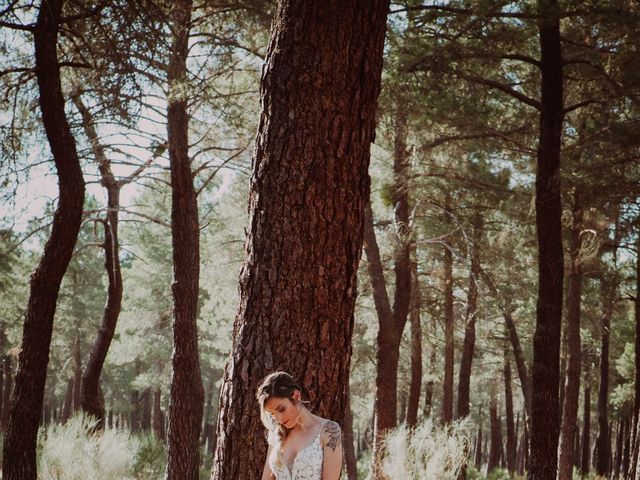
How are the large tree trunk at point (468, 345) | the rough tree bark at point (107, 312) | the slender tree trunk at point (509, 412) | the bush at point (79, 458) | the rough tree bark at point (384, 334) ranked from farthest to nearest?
the slender tree trunk at point (509, 412) → the large tree trunk at point (468, 345) → the rough tree bark at point (107, 312) → the rough tree bark at point (384, 334) → the bush at point (79, 458)

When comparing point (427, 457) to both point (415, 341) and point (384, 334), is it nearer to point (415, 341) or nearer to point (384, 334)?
point (384, 334)

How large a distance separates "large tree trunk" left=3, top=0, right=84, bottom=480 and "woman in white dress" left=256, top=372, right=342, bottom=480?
5.10 meters

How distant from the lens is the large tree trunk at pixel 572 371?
1556 centimetres

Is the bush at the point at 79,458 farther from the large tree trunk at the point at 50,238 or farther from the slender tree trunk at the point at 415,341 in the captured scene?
the slender tree trunk at the point at 415,341

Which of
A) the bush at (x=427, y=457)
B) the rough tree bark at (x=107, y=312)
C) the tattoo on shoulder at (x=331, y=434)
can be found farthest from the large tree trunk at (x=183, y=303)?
the tattoo on shoulder at (x=331, y=434)

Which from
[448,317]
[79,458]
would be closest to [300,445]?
[79,458]

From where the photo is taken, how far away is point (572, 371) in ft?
53.8

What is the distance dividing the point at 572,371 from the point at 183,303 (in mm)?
10197

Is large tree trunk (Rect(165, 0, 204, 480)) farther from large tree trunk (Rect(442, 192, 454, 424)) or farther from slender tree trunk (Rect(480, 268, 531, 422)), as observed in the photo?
large tree trunk (Rect(442, 192, 454, 424))

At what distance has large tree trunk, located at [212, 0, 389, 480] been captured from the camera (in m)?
3.64

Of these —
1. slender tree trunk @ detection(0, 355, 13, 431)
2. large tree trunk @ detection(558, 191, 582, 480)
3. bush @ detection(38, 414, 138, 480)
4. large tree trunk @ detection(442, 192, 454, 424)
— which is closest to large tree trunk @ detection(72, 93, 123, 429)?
bush @ detection(38, 414, 138, 480)

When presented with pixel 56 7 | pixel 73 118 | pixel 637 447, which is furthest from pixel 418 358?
pixel 56 7

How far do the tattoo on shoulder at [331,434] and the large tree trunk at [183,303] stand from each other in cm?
664

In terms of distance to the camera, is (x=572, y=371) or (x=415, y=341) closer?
(x=572, y=371)
